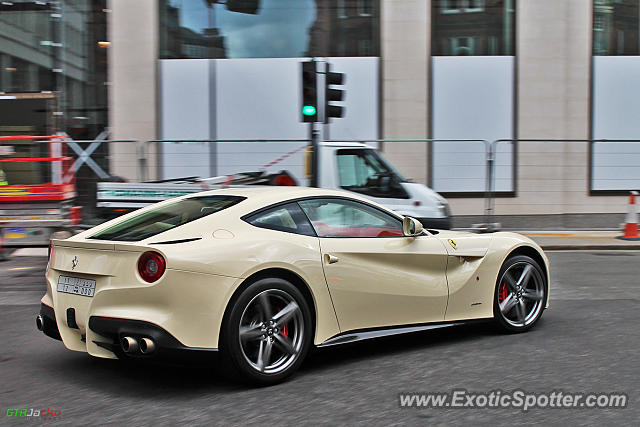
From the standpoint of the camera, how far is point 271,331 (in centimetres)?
434

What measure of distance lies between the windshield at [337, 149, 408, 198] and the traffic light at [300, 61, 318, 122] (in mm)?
880

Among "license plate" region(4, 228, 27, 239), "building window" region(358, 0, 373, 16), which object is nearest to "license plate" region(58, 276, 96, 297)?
"license plate" region(4, 228, 27, 239)

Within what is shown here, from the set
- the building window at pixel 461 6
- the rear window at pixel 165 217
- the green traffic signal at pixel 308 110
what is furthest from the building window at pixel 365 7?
the rear window at pixel 165 217

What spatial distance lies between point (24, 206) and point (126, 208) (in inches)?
68.0

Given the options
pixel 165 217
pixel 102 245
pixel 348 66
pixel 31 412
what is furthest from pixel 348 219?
pixel 348 66

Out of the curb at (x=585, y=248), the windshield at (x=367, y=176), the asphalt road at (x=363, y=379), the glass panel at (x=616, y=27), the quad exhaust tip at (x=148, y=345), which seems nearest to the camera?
the asphalt road at (x=363, y=379)

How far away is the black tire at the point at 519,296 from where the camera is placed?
5.65 meters

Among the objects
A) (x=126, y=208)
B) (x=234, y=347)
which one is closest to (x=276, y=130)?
(x=126, y=208)

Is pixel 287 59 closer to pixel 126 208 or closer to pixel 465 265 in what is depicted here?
pixel 126 208

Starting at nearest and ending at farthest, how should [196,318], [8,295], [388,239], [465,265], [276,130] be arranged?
[196,318]
[388,239]
[465,265]
[8,295]
[276,130]

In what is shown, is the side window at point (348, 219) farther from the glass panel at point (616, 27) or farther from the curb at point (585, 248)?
Answer: the glass panel at point (616, 27)

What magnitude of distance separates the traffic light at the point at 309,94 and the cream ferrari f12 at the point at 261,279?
20.1ft

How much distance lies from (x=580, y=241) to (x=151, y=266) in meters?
11.2

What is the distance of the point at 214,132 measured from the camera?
651 inches
